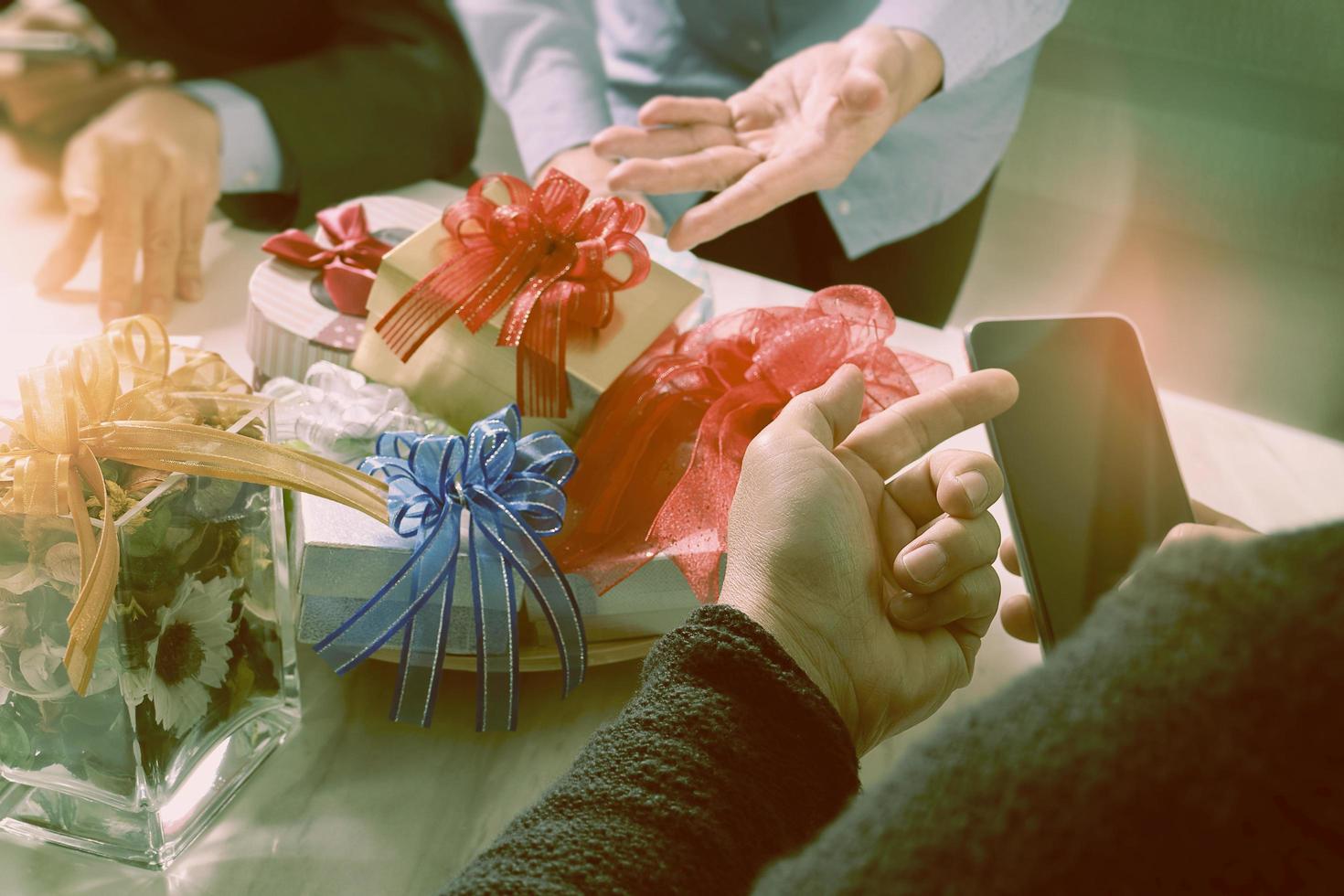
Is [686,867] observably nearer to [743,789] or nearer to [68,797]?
[743,789]

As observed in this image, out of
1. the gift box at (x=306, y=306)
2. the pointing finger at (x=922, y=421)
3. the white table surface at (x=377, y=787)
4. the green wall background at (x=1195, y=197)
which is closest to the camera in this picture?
the white table surface at (x=377, y=787)

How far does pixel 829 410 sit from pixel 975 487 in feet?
0.29

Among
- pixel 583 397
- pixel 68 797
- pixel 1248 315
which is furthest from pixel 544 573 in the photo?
pixel 1248 315

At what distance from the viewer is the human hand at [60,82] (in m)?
1.49

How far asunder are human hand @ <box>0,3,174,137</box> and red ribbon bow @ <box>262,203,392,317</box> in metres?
1.00

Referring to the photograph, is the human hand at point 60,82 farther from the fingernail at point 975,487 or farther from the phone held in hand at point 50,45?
the fingernail at point 975,487

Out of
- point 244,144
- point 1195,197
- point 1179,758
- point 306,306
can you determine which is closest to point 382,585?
point 306,306

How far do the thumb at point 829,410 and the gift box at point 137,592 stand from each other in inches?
8.9

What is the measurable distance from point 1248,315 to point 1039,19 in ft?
5.55

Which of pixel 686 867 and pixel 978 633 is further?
pixel 978 633

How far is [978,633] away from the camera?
534 millimetres

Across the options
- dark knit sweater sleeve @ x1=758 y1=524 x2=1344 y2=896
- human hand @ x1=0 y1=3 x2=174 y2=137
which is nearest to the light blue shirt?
human hand @ x1=0 y1=3 x2=174 y2=137

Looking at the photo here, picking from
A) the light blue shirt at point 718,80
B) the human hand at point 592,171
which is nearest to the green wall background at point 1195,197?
the light blue shirt at point 718,80

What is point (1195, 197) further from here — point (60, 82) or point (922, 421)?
point (60, 82)
